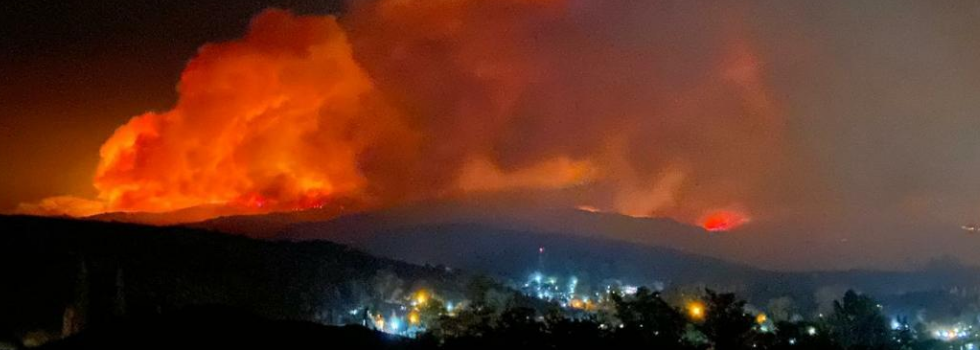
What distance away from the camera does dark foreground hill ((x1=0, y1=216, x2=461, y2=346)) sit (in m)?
15.0

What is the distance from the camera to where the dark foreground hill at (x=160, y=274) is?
1505 centimetres

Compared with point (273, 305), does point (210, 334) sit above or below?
below

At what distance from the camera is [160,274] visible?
2077 cm

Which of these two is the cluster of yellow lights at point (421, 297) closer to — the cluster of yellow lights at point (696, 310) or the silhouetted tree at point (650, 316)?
the silhouetted tree at point (650, 316)

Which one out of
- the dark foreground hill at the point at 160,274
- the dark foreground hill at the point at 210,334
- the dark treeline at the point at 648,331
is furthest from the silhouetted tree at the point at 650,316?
the dark foreground hill at the point at 210,334

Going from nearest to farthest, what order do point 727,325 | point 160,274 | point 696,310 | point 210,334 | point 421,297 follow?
point 210,334, point 727,325, point 160,274, point 696,310, point 421,297

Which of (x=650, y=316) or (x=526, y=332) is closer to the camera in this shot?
(x=526, y=332)

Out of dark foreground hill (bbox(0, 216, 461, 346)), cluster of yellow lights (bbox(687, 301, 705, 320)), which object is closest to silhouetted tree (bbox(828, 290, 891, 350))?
cluster of yellow lights (bbox(687, 301, 705, 320))

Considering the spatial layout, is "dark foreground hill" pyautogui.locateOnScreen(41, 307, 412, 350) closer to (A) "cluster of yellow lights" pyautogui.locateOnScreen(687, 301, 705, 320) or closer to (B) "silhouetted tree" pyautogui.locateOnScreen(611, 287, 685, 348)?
(B) "silhouetted tree" pyautogui.locateOnScreen(611, 287, 685, 348)

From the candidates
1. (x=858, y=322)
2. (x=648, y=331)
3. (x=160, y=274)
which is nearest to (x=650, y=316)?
(x=648, y=331)

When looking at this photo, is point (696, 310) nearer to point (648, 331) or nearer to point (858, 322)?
point (648, 331)

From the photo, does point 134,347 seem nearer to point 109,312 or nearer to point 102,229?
point 109,312

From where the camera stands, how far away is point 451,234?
33594 millimetres

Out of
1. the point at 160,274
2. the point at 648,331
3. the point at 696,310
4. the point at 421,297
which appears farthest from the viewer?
the point at 421,297
